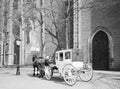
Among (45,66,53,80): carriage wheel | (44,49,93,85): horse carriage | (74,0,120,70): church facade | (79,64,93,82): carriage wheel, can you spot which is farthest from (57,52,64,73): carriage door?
(74,0,120,70): church facade

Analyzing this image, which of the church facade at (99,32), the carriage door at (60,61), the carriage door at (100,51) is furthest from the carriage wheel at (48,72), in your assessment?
the carriage door at (100,51)

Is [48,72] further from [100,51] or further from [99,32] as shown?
[99,32]

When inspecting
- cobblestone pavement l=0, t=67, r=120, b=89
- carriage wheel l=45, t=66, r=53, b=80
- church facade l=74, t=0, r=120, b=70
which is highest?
church facade l=74, t=0, r=120, b=70

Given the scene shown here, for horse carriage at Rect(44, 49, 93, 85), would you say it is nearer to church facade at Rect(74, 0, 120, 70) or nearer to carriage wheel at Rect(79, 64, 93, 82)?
carriage wheel at Rect(79, 64, 93, 82)

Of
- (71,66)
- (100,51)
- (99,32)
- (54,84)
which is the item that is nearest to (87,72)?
(71,66)

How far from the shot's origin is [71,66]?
9.24 m

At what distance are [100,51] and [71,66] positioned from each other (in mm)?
14308

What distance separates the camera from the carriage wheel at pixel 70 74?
356 inches

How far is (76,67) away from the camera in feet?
31.8

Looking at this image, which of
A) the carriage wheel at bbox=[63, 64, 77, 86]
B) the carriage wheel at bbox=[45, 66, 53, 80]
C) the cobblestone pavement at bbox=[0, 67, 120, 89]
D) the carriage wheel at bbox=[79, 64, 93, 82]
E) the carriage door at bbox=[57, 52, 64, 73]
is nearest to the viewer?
the carriage wheel at bbox=[63, 64, 77, 86]

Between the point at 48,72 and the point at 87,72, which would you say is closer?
the point at 87,72

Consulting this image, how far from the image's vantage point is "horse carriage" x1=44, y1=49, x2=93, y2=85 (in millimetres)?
9156

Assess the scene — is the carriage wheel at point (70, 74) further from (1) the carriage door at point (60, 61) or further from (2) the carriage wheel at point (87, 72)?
(2) the carriage wheel at point (87, 72)

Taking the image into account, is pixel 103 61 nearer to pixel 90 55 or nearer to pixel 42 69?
pixel 90 55
